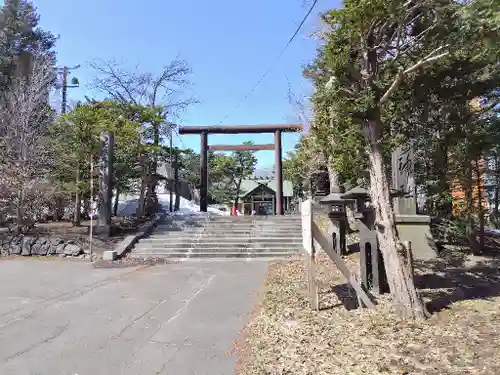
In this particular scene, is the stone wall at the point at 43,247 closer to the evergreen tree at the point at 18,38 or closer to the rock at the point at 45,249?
the rock at the point at 45,249

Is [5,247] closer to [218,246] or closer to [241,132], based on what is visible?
[218,246]

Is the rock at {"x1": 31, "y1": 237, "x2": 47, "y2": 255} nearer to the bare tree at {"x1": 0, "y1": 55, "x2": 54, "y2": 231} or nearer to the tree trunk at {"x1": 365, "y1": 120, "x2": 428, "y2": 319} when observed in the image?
the bare tree at {"x1": 0, "y1": 55, "x2": 54, "y2": 231}

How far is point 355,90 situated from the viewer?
5.79 metres

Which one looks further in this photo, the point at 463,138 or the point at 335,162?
the point at 463,138

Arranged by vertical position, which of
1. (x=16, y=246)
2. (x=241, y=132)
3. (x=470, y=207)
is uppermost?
(x=241, y=132)

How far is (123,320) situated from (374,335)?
350cm

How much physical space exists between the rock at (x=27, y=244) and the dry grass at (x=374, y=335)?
9974mm

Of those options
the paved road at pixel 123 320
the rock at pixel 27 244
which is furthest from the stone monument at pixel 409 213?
the rock at pixel 27 244

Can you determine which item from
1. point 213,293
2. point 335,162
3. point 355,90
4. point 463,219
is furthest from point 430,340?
point 463,219

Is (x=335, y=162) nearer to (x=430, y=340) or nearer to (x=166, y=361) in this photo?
(x=430, y=340)

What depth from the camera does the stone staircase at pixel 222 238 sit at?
42.7 feet

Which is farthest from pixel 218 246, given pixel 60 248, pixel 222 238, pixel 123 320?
pixel 123 320

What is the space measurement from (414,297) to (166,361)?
3.12m

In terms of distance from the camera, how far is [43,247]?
1333cm
